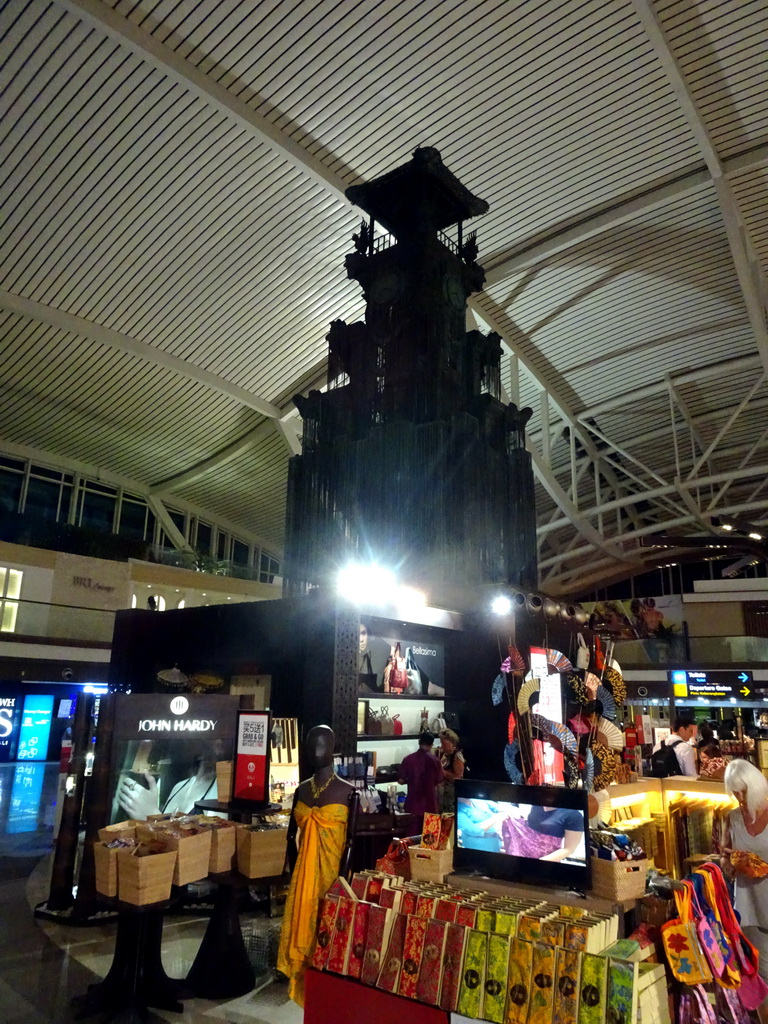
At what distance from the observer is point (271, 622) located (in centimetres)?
789

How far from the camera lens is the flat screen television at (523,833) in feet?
9.81

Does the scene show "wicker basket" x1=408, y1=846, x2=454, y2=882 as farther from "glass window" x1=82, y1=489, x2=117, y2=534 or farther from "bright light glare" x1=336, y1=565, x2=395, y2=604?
"glass window" x1=82, y1=489, x2=117, y2=534

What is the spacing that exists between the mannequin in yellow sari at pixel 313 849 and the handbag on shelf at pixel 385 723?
12.1 ft

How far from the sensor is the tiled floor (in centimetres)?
387

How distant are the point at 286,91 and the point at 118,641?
26.2 feet

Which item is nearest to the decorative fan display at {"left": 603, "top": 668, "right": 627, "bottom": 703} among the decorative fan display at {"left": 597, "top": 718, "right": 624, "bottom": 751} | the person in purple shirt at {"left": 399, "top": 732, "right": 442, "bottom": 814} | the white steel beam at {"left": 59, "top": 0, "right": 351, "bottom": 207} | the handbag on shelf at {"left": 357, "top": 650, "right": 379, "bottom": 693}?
the decorative fan display at {"left": 597, "top": 718, "right": 624, "bottom": 751}

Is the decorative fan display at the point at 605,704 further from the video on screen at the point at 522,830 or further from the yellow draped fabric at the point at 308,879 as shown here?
the video on screen at the point at 522,830

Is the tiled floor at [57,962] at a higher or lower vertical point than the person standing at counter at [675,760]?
lower

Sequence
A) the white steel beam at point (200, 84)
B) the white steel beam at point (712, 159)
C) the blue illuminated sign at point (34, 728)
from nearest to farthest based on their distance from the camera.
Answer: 1. the white steel beam at point (200, 84)
2. the white steel beam at point (712, 159)
3. the blue illuminated sign at point (34, 728)

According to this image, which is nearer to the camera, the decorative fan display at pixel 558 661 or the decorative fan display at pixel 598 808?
the decorative fan display at pixel 598 808

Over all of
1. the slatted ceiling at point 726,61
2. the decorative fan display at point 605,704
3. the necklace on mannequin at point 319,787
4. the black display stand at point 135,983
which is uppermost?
the slatted ceiling at point 726,61

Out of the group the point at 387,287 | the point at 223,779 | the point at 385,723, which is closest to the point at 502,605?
the point at 385,723

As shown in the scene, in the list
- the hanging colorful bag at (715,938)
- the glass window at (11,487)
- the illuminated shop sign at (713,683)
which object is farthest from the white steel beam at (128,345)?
the illuminated shop sign at (713,683)

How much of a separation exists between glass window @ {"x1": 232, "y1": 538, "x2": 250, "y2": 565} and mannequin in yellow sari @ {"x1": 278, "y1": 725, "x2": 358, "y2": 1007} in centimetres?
2047
